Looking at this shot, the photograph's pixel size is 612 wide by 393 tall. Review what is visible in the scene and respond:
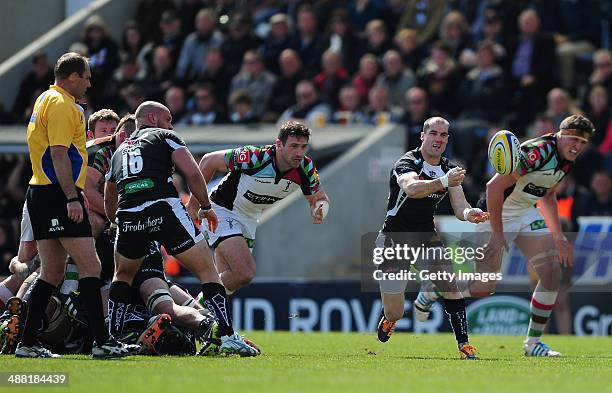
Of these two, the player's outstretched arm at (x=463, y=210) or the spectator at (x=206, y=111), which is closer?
the player's outstretched arm at (x=463, y=210)

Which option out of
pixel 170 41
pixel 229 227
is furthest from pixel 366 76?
pixel 229 227

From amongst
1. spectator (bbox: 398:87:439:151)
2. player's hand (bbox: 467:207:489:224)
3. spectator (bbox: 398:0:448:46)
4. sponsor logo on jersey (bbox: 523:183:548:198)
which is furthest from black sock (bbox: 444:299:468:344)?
spectator (bbox: 398:0:448:46)

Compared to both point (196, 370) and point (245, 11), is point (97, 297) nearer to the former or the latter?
point (196, 370)

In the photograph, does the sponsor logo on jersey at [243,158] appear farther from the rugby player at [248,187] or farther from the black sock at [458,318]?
the black sock at [458,318]

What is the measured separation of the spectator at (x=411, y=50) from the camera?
2292 cm

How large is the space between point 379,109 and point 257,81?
2751mm

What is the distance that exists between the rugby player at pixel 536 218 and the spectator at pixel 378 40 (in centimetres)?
962

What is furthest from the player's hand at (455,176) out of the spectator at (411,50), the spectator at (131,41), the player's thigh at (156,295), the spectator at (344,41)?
the spectator at (131,41)

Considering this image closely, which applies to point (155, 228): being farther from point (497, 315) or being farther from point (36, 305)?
point (497, 315)

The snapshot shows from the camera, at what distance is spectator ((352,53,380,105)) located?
22.8 m

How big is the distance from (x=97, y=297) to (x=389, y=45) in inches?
526

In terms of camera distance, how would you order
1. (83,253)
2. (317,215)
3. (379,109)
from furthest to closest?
(379,109), (317,215), (83,253)

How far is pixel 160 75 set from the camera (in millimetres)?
25500

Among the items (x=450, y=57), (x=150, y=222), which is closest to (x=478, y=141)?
(x=450, y=57)
